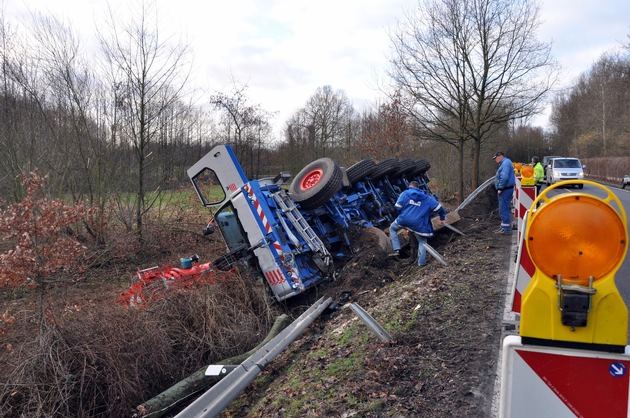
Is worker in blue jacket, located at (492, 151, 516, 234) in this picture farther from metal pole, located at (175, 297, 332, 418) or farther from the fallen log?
the fallen log

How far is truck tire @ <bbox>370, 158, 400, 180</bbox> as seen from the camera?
445 inches

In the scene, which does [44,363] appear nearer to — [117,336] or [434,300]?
[117,336]

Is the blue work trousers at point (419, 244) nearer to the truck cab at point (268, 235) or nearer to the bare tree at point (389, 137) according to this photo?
the truck cab at point (268, 235)

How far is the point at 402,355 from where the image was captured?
3891 millimetres

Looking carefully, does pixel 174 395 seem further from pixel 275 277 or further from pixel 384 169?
pixel 384 169

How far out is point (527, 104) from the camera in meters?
14.2

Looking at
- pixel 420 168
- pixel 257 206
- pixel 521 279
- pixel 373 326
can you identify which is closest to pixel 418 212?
pixel 257 206

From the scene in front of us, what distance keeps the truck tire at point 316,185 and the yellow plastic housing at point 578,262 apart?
597cm

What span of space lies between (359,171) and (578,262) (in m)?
8.60

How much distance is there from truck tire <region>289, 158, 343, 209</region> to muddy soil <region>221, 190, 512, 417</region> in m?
1.51

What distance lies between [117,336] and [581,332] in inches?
177

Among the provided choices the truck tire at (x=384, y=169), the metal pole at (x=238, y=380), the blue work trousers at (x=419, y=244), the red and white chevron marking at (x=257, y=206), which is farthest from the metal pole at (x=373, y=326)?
the truck tire at (x=384, y=169)

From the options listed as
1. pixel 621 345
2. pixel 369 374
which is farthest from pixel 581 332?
pixel 369 374

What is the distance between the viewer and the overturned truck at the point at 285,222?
270 inches
